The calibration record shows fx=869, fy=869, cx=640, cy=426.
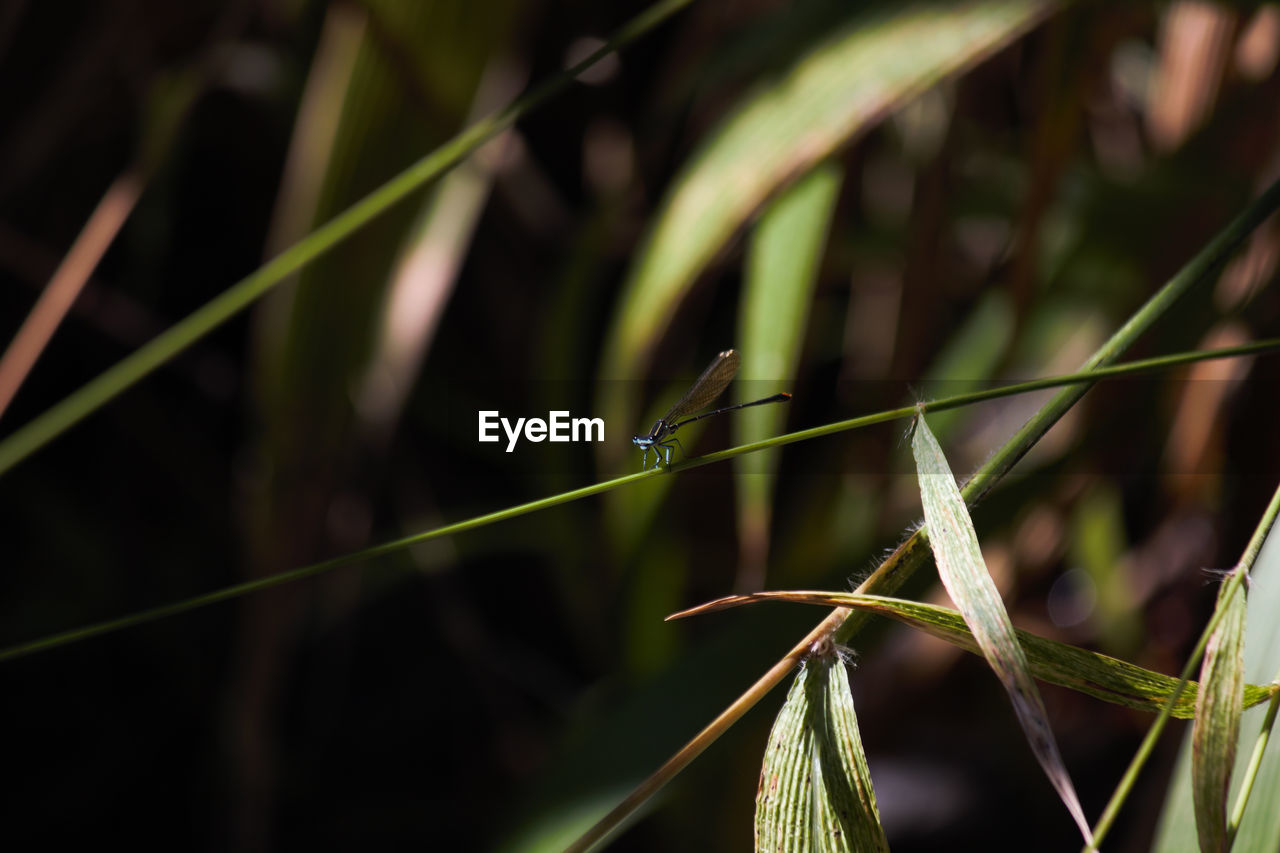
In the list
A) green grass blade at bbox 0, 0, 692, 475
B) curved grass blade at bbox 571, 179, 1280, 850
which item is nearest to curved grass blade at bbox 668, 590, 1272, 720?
curved grass blade at bbox 571, 179, 1280, 850

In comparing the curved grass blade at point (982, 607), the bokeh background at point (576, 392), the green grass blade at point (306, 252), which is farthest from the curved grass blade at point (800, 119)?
the curved grass blade at point (982, 607)

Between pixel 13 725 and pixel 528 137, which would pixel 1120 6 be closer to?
pixel 528 137

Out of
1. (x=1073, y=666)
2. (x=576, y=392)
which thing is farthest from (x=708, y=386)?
(x=576, y=392)

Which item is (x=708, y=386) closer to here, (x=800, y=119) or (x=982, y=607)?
(x=982, y=607)

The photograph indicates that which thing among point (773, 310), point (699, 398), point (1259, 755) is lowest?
point (1259, 755)

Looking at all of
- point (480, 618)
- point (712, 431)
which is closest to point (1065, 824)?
point (712, 431)

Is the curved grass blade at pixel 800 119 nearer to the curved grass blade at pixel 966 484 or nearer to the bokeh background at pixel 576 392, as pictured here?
the bokeh background at pixel 576 392
